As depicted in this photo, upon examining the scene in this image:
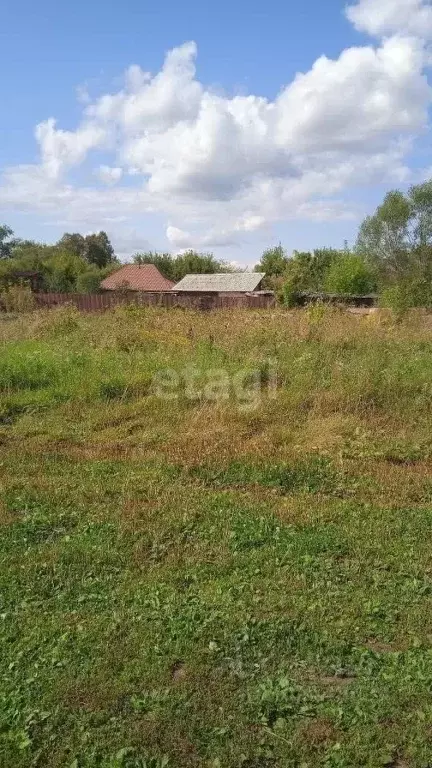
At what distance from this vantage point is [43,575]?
3.76 meters

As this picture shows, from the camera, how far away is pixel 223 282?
46.2 metres

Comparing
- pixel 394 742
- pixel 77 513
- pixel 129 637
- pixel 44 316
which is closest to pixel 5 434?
pixel 77 513

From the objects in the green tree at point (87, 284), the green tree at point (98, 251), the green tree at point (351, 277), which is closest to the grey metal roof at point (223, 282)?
the green tree at point (351, 277)

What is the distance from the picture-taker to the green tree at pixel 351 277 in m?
44.4

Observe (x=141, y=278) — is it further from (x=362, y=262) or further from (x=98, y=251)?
(x=98, y=251)

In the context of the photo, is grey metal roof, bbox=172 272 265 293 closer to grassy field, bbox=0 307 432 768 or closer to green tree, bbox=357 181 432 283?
green tree, bbox=357 181 432 283

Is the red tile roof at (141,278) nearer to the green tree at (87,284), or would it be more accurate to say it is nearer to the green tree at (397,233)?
the green tree at (87,284)

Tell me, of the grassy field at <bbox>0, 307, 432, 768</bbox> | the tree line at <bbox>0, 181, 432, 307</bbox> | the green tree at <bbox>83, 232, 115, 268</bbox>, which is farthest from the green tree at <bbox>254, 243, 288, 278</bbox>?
the grassy field at <bbox>0, 307, 432, 768</bbox>

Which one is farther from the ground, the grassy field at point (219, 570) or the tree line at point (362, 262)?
the tree line at point (362, 262)

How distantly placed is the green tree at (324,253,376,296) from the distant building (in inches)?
205

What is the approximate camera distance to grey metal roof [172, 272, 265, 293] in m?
44.4

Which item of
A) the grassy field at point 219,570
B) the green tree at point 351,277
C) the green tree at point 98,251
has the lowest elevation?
the grassy field at point 219,570

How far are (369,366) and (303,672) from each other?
6.00m

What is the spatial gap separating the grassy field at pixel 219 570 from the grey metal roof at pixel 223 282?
36.3 m
